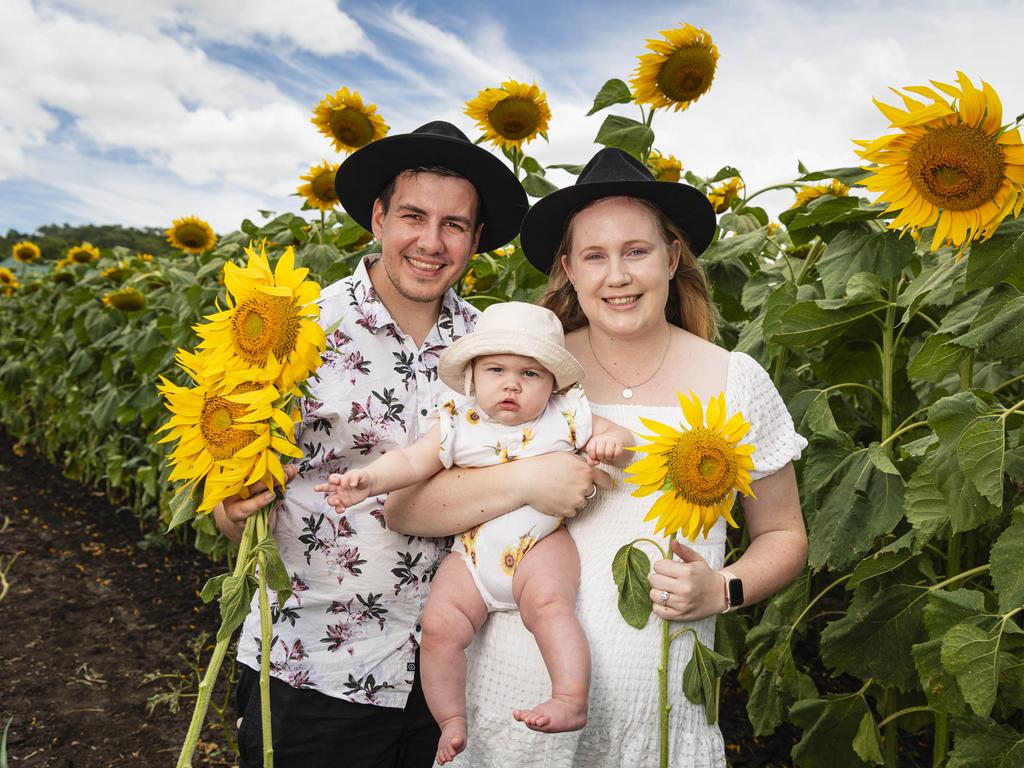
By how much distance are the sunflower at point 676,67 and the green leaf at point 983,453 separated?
6.05ft

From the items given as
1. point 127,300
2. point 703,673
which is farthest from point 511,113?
point 127,300

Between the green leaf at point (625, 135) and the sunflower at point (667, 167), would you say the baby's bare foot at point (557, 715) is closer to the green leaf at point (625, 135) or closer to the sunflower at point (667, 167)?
the green leaf at point (625, 135)

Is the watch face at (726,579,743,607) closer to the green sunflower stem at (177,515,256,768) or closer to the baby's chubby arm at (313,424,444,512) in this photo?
the baby's chubby arm at (313,424,444,512)

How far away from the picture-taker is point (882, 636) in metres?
2.20

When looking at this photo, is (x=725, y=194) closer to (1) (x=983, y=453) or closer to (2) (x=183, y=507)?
(1) (x=983, y=453)

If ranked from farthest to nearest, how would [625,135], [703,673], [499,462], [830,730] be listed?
[625,135], [830,730], [499,462], [703,673]

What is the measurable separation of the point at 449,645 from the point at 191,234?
13.0ft

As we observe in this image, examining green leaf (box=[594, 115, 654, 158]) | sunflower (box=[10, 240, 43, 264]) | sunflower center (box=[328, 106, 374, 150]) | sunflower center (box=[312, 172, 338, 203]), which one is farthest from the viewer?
sunflower (box=[10, 240, 43, 264])

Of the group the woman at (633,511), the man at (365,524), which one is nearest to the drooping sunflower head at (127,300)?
the man at (365,524)

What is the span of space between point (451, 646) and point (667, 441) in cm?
62

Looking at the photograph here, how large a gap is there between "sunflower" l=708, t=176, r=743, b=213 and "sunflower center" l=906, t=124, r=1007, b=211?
2369 millimetres

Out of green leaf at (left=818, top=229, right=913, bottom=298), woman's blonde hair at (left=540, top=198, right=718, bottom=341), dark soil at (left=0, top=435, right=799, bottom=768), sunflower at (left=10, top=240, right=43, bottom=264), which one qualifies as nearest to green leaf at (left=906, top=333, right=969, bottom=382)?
Result: green leaf at (left=818, top=229, right=913, bottom=298)

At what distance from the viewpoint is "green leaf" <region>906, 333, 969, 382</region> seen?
188cm

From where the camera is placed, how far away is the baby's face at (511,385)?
5.79ft
